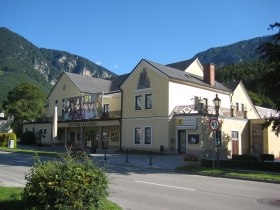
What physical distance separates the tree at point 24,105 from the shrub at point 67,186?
61.0m

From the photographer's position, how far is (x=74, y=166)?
7.11m

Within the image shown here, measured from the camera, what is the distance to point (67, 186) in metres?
6.62

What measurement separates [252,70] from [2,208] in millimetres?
95255

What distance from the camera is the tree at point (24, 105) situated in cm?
6600

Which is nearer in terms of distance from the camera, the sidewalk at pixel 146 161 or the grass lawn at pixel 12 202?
the grass lawn at pixel 12 202

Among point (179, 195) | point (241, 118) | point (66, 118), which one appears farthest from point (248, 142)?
point (179, 195)

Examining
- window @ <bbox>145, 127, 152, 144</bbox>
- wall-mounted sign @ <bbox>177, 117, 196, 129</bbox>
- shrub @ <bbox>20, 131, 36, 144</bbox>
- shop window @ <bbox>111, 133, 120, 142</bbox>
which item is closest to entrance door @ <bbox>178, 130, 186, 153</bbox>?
wall-mounted sign @ <bbox>177, 117, 196, 129</bbox>

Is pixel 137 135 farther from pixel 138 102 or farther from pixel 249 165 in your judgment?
pixel 249 165

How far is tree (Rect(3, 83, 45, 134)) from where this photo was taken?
66.0 meters

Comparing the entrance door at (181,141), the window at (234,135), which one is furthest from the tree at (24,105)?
the window at (234,135)

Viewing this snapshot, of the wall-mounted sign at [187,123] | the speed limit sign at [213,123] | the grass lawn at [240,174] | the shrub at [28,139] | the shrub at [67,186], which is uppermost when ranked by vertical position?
the wall-mounted sign at [187,123]

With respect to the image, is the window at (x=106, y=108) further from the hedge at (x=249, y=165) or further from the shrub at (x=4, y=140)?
the hedge at (x=249, y=165)

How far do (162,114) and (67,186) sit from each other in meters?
29.1

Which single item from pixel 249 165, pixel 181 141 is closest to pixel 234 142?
pixel 181 141
